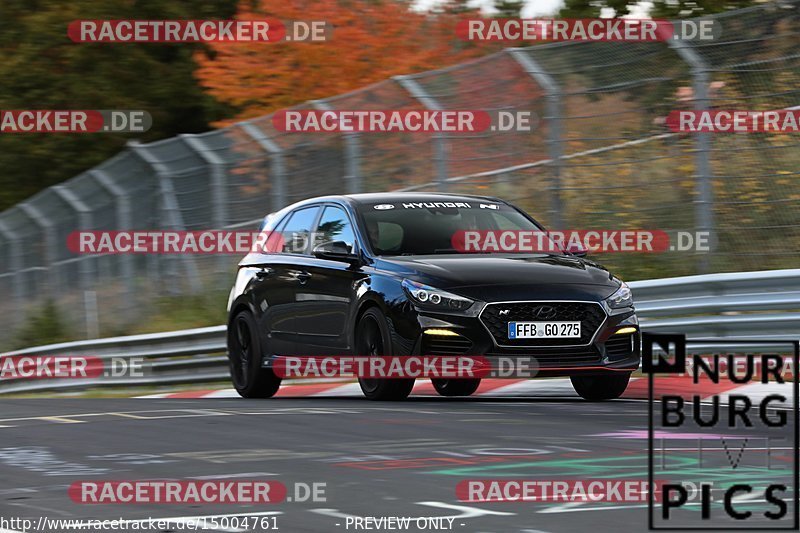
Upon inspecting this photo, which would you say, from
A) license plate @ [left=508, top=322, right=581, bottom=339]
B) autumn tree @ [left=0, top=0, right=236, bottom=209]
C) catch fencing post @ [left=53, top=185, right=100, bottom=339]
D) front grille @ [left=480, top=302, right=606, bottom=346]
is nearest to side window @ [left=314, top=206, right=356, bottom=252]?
front grille @ [left=480, top=302, right=606, bottom=346]

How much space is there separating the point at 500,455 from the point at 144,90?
113ft

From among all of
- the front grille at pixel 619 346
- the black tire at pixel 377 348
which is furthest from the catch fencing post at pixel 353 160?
the front grille at pixel 619 346

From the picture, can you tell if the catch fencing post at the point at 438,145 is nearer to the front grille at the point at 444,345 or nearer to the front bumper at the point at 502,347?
the front bumper at the point at 502,347

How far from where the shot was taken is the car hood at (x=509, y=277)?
11836 mm

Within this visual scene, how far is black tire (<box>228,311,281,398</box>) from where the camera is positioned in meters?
14.5

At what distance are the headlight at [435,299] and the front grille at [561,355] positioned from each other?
41 cm

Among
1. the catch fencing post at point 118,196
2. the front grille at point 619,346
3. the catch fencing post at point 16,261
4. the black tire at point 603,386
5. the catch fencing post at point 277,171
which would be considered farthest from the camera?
the catch fencing post at point 16,261

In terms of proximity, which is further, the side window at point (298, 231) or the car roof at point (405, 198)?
the side window at point (298, 231)

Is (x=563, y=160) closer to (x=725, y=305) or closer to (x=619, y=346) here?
(x=725, y=305)

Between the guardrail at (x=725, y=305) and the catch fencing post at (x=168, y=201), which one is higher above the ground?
the catch fencing post at (x=168, y=201)

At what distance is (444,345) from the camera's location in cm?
1183

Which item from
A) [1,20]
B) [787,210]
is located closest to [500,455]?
[787,210]

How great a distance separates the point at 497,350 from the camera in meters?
11.8

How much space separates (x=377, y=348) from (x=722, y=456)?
13.2ft
